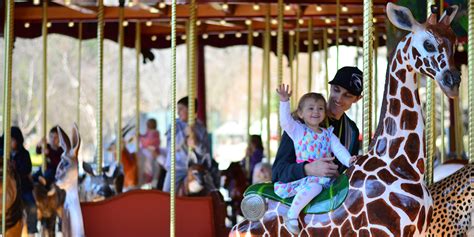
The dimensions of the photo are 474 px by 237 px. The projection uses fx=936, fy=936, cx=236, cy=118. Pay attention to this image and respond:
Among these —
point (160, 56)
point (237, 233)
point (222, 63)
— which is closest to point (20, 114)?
point (160, 56)

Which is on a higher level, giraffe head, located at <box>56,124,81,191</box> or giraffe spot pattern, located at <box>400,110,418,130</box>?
giraffe spot pattern, located at <box>400,110,418,130</box>

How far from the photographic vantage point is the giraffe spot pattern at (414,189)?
4750 mm

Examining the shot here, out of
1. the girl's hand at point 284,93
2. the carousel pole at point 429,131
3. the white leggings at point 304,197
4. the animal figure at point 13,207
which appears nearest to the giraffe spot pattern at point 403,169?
the white leggings at point 304,197

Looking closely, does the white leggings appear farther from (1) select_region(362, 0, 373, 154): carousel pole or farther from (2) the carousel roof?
(2) the carousel roof

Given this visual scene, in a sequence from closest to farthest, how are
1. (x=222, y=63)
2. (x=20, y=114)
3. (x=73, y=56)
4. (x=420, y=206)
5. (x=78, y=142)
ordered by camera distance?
(x=420, y=206) < (x=78, y=142) < (x=20, y=114) < (x=73, y=56) < (x=222, y=63)

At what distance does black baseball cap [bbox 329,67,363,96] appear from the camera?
5551mm

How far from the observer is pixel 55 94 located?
1167 inches

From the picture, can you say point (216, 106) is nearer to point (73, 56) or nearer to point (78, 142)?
point (73, 56)

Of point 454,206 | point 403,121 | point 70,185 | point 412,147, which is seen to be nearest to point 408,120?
point 403,121

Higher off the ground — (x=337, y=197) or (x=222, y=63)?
(x=222, y=63)

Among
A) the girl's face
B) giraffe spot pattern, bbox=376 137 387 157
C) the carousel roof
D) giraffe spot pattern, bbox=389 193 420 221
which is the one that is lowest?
giraffe spot pattern, bbox=389 193 420 221

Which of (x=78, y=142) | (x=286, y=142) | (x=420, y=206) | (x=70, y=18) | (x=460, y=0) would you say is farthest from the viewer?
(x=70, y=18)

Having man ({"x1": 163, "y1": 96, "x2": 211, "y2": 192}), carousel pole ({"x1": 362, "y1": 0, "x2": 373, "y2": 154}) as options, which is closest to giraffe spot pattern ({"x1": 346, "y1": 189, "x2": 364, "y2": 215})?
carousel pole ({"x1": 362, "y1": 0, "x2": 373, "y2": 154})

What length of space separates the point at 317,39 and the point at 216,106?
67.9ft
